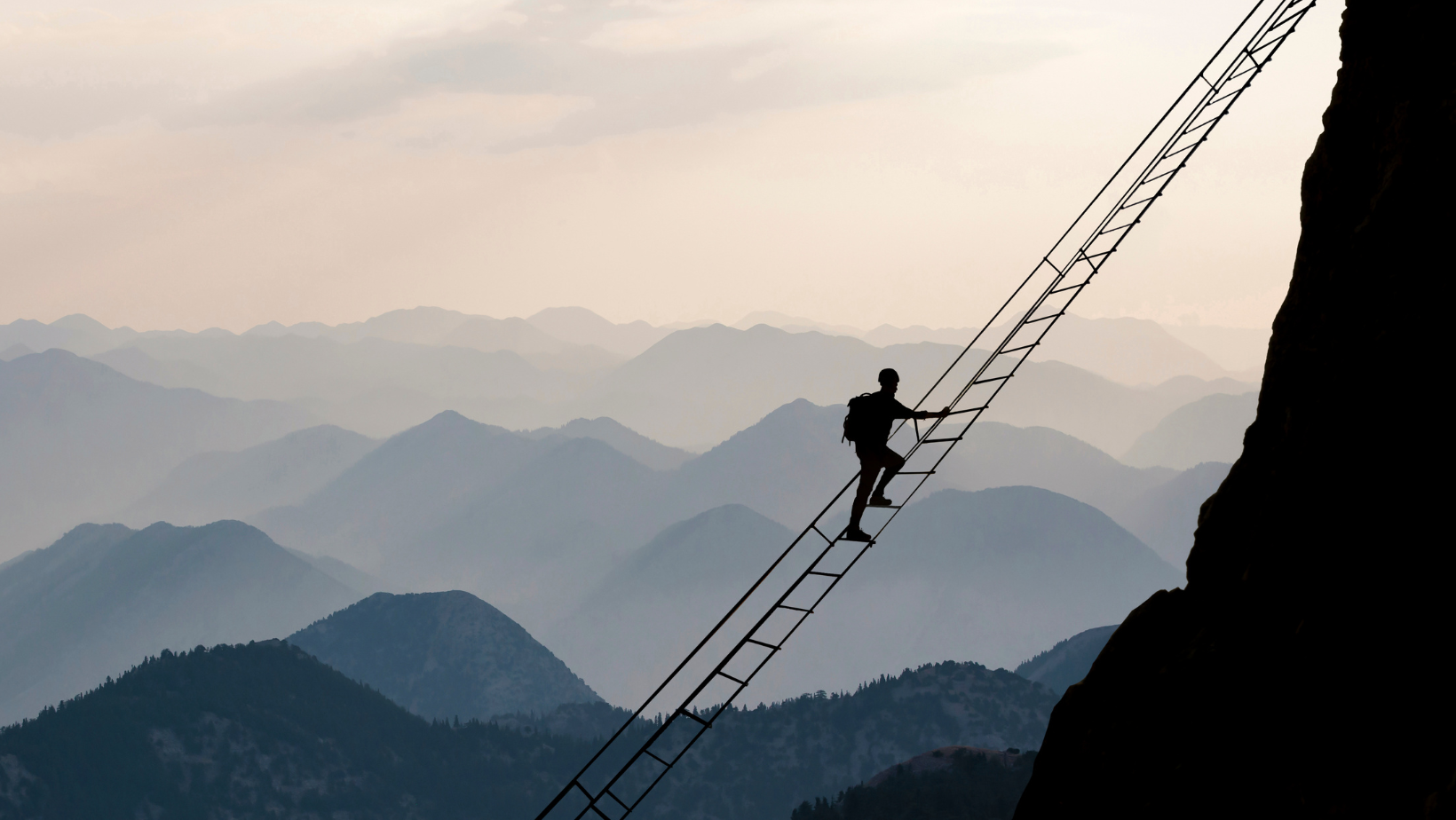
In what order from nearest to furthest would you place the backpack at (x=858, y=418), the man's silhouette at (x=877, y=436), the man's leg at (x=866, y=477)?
the man's silhouette at (x=877, y=436) < the backpack at (x=858, y=418) < the man's leg at (x=866, y=477)

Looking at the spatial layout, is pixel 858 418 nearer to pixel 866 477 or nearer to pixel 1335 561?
pixel 866 477

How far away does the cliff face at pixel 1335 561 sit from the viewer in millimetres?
11109

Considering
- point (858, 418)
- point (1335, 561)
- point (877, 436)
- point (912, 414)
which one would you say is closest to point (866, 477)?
point (877, 436)

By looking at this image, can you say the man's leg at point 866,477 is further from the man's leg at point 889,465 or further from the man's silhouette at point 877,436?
the man's leg at point 889,465

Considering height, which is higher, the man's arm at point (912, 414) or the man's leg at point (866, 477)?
the man's arm at point (912, 414)

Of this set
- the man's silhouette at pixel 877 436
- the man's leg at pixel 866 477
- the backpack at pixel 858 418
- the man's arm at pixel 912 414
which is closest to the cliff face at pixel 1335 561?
the man's arm at pixel 912 414

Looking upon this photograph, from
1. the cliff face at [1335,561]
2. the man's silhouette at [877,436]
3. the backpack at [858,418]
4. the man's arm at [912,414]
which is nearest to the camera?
the cliff face at [1335,561]

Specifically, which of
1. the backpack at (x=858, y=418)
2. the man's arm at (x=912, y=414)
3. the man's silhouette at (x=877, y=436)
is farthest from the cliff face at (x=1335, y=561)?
the backpack at (x=858, y=418)

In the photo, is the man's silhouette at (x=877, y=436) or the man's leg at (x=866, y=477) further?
the man's leg at (x=866, y=477)

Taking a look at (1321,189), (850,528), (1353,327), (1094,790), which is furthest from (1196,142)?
(1094,790)

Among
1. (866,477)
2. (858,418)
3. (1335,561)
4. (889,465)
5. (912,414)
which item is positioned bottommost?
(1335,561)

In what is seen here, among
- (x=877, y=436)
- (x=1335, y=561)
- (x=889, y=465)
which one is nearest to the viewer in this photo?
(x=1335, y=561)

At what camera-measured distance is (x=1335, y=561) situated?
12.3 meters

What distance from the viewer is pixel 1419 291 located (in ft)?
40.9
